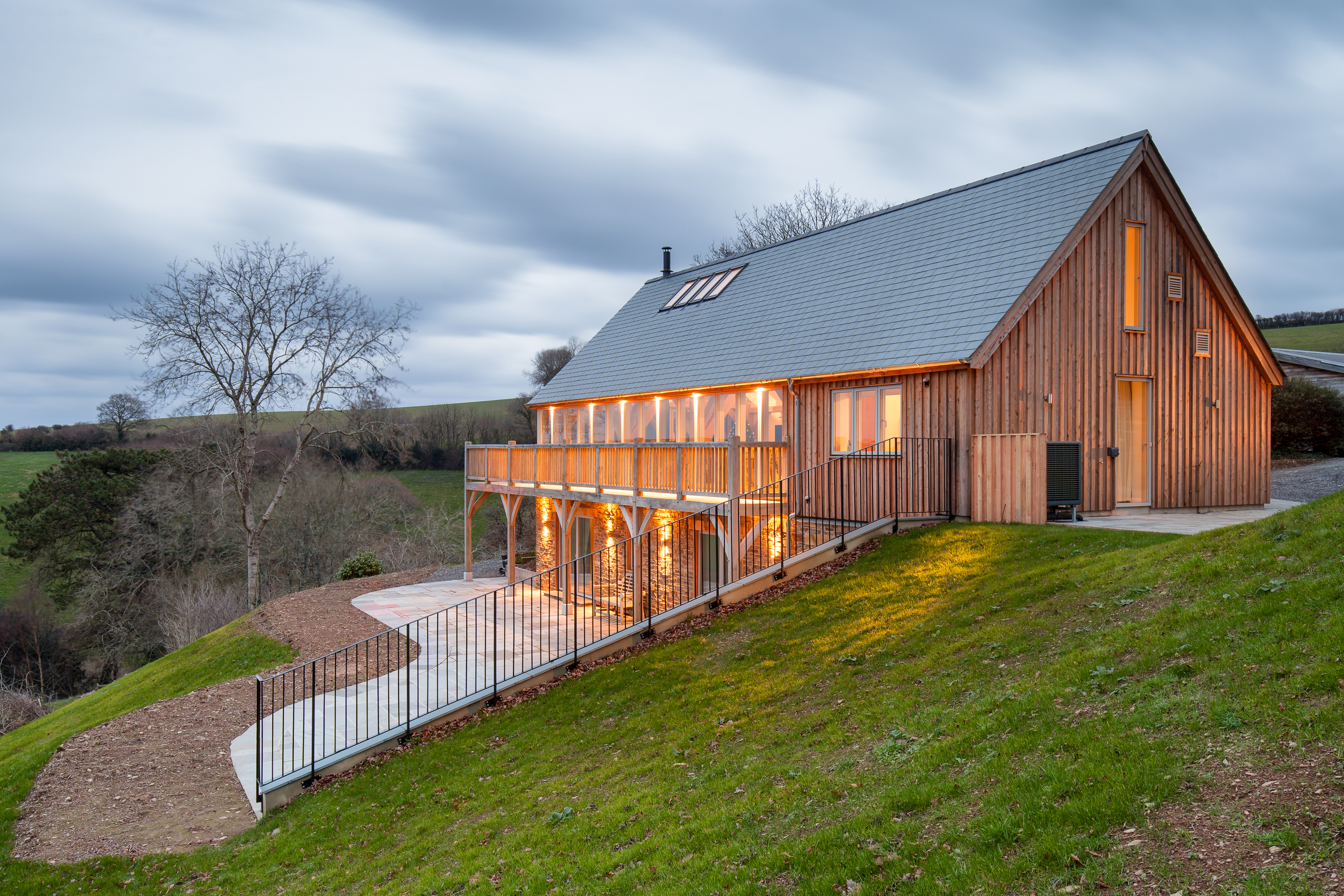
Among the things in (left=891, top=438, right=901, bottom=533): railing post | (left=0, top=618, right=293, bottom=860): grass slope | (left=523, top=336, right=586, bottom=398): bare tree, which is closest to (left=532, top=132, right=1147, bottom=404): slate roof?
(left=891, top=438, right=901, bottom=533): railing post

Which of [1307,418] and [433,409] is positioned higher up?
[433,409]

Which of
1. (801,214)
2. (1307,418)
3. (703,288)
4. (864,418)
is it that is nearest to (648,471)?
(864,418)

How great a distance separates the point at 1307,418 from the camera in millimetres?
23859

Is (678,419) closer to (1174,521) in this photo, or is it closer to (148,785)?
(1174,521)

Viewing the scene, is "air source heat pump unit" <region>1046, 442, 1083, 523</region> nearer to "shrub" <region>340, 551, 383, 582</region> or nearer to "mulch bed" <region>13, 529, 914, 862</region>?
"mulch bed" <region>13, 529, 914, 862</region>

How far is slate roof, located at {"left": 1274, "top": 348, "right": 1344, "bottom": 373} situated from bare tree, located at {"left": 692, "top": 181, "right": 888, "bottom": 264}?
62.6 ft

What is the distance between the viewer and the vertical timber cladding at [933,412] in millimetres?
12445

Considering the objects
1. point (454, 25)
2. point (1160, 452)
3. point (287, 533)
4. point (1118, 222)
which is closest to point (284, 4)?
point (454, 25)

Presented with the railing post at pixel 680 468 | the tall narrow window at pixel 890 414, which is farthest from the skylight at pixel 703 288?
the tall narrow window at pixel 890 414

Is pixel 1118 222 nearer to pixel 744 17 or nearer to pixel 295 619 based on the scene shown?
pixel 744 17

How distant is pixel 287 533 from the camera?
32531 mm

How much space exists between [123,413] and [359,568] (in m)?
14.7

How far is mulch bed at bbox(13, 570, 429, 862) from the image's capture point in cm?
869

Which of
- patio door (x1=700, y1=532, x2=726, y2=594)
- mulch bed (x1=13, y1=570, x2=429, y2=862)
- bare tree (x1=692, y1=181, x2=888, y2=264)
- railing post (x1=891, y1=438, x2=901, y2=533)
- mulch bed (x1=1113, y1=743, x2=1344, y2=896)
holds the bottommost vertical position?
mulch bed (x1=13, y1=570, x2=429, y2=862)
